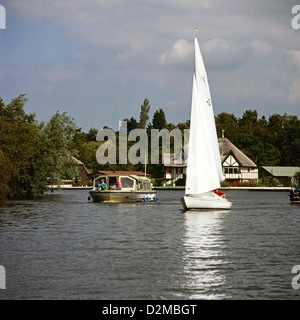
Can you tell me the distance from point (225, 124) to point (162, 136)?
21238mm

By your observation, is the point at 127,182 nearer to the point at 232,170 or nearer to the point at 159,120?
the point at 232,170

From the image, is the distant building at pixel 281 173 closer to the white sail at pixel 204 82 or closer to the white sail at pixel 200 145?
the white sail at pixel 204 82

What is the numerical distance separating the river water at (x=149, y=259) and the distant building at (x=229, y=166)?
351 feet

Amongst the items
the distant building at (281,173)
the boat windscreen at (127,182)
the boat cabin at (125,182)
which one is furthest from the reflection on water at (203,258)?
the distant building at (281,173)

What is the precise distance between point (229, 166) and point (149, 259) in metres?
125

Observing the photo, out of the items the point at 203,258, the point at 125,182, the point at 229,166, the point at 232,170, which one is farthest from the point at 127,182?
the point at 232,170

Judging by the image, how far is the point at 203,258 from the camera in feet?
75.4

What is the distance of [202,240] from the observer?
Answer: 29453 millimetres

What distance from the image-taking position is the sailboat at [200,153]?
45.7 metres

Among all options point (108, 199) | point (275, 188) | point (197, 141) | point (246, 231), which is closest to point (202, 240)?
point (246, 231)

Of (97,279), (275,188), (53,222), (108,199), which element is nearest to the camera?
(97,279)

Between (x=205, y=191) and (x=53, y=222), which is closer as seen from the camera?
(x=53, y=222)

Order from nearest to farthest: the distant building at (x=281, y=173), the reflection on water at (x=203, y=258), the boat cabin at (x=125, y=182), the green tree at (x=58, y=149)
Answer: the reflection on water at (x=203, y=258) → the boat cabin at (x=125, y=182) → the green tree at (x=58, y=149) → the distant building at (x=281, y=173)

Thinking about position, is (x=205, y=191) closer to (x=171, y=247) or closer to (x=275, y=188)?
(x=171, y=247)
